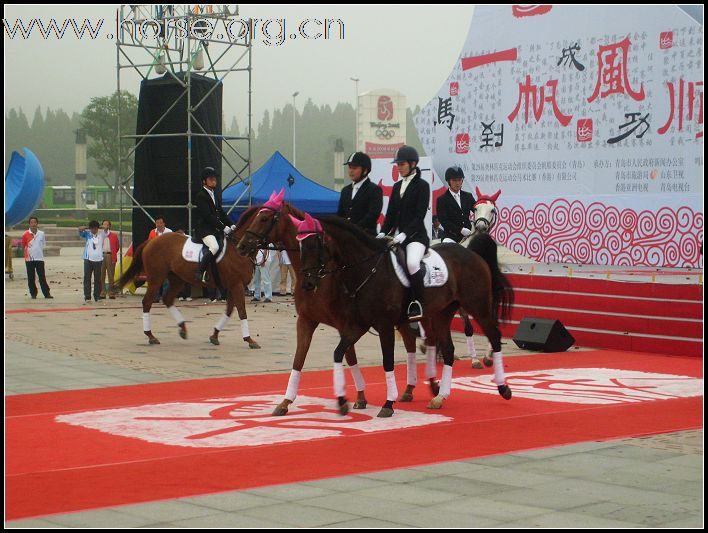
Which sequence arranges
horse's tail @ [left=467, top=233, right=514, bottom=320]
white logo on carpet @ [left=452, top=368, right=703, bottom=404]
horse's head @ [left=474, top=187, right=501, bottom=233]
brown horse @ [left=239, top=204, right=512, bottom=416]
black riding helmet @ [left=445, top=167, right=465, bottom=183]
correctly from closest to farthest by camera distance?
brown horse @ [left=239, top=204, right=512, bottom=416], white logo on carpet @ [left=452, top=368, right=703, bottom=404], horse's tail @ [left=467, top=233, right=514, bottom=320], horse's head @ [left=474, top=187, right=501, bottom=233], black riding helmet @ [left=445, top=167, right=465, bottom=183]

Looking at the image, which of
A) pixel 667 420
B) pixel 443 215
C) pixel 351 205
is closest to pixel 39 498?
pixel 351 205

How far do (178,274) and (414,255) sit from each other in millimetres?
6413

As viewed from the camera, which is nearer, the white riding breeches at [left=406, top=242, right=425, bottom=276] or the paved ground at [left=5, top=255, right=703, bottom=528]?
the paved ground at [left=5, top=255, right=703, bottom=528]

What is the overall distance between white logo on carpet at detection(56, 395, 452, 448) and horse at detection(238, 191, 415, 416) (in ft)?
0.70

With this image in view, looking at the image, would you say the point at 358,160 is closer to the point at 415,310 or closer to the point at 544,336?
the point at 415,310

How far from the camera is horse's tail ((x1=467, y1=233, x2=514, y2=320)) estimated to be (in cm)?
1060

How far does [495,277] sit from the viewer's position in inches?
421

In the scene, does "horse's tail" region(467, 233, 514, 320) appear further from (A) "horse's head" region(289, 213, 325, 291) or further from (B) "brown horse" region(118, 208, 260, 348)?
(B) "brown horse" region(118, 208, 260, 348)

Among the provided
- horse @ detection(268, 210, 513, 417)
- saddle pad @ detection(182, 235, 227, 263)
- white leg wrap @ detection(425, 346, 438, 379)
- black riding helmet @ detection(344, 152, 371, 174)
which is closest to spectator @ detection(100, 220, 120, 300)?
saddle pad @ detection(182, 235, 227, 263)

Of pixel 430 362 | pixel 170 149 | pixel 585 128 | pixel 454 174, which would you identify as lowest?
pixel 430 362

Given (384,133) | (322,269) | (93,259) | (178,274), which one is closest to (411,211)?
(322,269)

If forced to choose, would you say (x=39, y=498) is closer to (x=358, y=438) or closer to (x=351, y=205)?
(x=358, y=438)

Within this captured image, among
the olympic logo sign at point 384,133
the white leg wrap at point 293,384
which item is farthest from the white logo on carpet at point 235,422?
the olympic logo sign at point 384,133

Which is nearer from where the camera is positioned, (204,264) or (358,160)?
(358,160)
